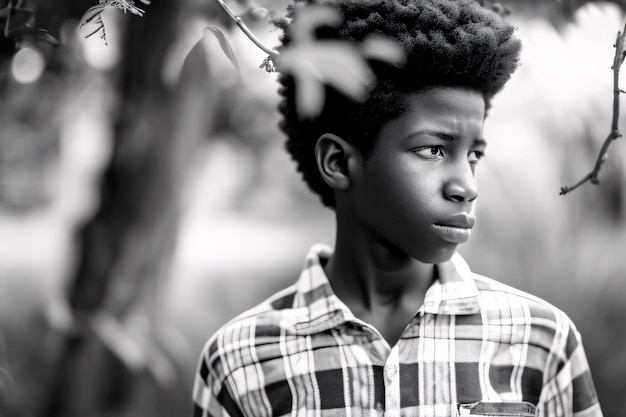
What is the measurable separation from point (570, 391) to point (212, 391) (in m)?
0.76

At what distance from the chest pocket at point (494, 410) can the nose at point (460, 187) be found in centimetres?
39

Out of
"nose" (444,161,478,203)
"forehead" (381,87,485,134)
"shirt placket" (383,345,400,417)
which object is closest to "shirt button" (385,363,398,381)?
"shirt placket" (383,345,400,417)

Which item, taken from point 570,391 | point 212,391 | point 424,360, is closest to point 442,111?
point 424,360

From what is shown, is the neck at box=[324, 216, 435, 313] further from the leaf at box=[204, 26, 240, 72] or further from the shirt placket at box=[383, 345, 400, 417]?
the leaf at box=[204, 26, 240, 72]

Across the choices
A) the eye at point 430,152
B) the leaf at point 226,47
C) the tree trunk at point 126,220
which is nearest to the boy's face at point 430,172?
the eye at point 430,152

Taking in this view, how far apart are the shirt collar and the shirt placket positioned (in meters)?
0.12

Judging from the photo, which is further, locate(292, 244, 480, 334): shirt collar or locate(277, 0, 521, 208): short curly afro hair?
locate(292, 244, 480, 334): shirt collar

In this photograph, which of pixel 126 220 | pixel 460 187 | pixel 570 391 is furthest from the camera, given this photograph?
pixel 126 220

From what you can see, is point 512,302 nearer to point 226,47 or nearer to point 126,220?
point 226,47

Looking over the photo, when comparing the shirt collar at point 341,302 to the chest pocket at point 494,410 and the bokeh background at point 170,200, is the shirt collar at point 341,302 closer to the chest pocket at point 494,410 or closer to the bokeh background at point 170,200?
the chest pocket at point 494,410

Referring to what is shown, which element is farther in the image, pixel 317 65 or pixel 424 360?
pixel 424 360

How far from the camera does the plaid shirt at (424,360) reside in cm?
144

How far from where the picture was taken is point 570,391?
152 centimetres

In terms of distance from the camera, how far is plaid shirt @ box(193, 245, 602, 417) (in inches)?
56.6
